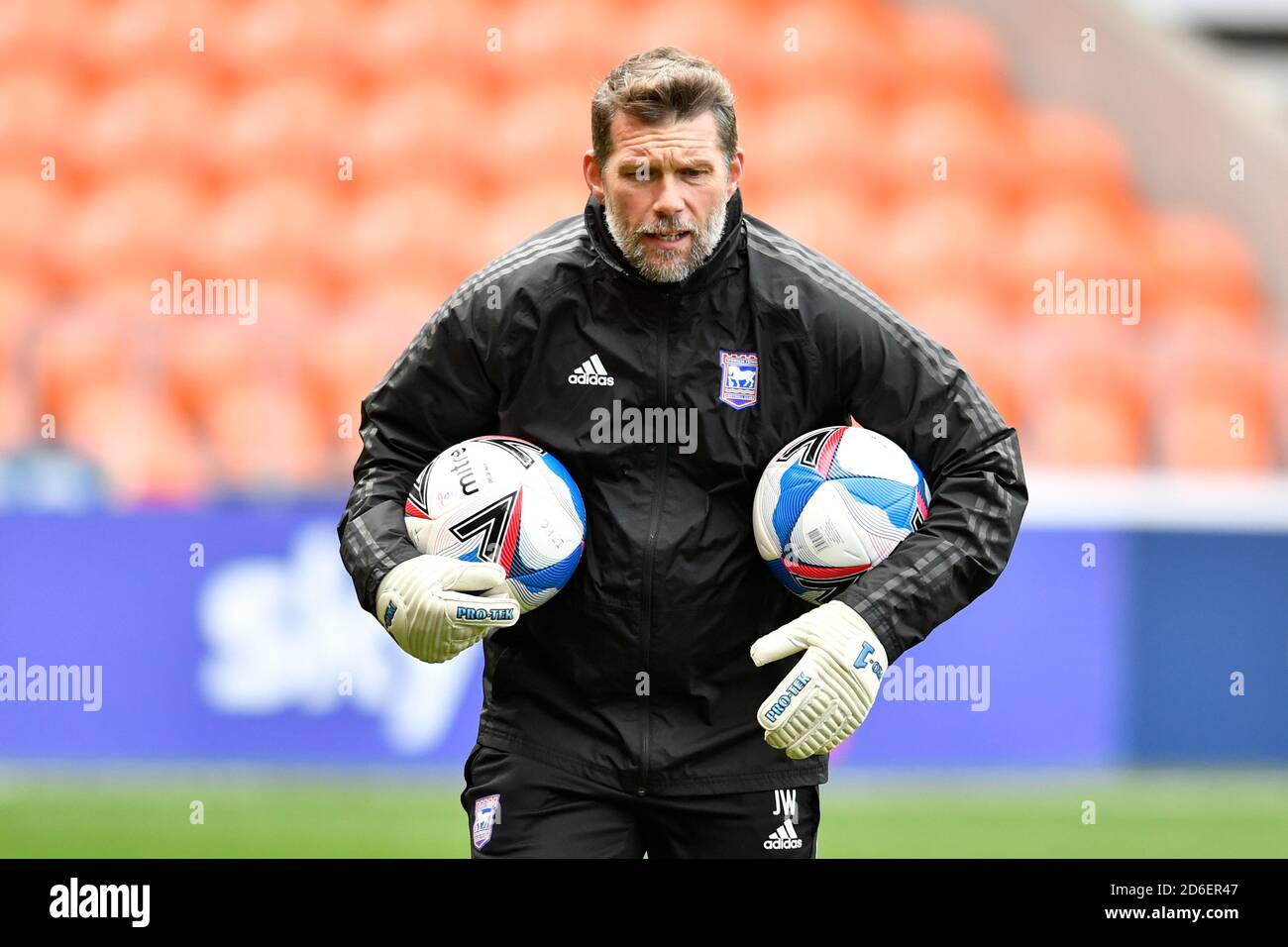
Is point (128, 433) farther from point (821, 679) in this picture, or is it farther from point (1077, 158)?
point (1077, 158)

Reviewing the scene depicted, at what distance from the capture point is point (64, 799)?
6.71 metres

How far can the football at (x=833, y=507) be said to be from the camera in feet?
11.0

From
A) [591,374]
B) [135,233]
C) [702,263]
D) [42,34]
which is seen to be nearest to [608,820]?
[591,374]

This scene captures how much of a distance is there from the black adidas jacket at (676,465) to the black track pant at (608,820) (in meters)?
0.04

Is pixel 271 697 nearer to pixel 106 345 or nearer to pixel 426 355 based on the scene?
pixel 106 345

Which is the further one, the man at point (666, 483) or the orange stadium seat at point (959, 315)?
the orange stadium seat at point (959, 315)

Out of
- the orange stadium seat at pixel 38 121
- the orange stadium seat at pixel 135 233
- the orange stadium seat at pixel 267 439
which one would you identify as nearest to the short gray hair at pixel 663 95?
the orange stadium seat at pixel 267 439

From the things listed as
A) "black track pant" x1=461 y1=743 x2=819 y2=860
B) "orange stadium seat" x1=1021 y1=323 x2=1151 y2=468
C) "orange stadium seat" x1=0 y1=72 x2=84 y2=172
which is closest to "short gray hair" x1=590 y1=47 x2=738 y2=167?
"black track pant" x1=461 y1=743 x2=819 y2=860

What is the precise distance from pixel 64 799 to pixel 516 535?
13.6 ft

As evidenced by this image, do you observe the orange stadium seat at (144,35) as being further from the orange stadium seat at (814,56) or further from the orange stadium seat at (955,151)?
the orange stadium seat at (955,151)

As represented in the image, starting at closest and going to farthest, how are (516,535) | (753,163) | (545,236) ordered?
1. (516,535)
2. (545,236)
3. (753,163)

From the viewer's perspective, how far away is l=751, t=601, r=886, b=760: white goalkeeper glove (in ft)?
10.6

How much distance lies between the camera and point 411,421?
355 cm
